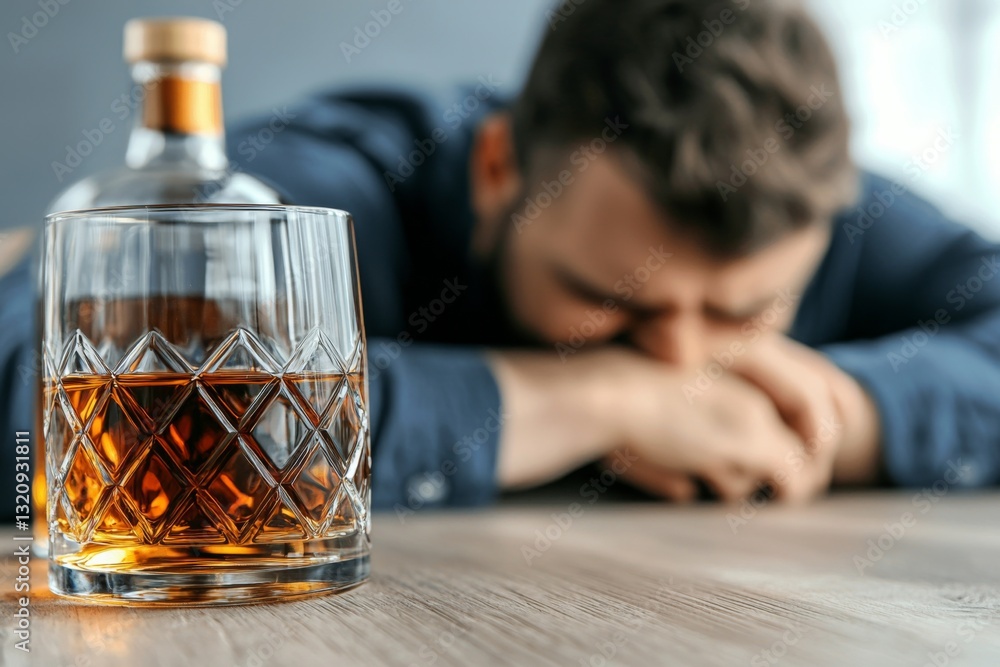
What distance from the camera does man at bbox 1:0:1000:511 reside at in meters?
1.00

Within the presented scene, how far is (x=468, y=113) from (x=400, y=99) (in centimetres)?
11

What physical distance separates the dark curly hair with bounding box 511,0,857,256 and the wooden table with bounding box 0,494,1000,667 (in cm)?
54

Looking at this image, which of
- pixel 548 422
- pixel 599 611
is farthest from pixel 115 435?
pixel 548 422

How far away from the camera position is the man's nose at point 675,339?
110 centimetres

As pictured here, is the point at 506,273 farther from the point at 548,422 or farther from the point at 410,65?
the point at 410,65

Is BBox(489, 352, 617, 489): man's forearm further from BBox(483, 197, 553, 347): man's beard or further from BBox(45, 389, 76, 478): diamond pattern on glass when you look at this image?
BBox(45, 389, 76, 478): diamond pattern on glass

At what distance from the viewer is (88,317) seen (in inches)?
16.8

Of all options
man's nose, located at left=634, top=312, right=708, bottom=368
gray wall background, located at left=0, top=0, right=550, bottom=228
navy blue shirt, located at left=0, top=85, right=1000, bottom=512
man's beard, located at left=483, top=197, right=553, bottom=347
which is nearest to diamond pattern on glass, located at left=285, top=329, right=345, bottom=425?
navy blue shirt, located at left=0, top=85, right=1000, bottom=512

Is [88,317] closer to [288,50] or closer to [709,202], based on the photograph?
[709,202]

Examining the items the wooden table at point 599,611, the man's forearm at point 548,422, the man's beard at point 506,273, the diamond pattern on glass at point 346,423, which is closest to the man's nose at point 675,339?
the man's forearm at point 548,422

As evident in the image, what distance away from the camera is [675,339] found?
3.67ft

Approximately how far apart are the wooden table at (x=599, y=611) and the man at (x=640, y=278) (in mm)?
325

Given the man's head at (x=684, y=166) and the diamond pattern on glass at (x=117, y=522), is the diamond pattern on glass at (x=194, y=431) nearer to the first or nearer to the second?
the diamond pattern on glass at (x=117, y=522)

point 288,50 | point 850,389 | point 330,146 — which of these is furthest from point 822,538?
point 288,50
